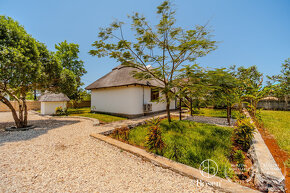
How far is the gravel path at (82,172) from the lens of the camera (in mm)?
2234

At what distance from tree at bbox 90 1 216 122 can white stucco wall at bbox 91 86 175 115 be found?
3.02 metres

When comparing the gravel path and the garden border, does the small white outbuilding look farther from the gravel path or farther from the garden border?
the garden border

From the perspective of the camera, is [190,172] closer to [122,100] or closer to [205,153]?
[205,153]

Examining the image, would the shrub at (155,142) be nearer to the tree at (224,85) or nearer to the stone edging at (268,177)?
the stone edging at (268,177)

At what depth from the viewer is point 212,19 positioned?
20.9 feet

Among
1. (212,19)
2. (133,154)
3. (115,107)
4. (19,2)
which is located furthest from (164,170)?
(19,2)

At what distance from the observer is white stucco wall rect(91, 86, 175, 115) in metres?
9.98

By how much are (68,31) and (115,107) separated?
9208mm

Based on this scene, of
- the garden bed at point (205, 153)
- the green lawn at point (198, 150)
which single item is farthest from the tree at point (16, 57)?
the green lawn at point (198, 150)

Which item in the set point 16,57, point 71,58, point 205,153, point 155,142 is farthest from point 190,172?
point 71,58

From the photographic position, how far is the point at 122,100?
34.6ft

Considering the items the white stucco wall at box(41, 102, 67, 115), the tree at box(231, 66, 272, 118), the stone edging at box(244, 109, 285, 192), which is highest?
the tree at box(231, 66, 272, 118)

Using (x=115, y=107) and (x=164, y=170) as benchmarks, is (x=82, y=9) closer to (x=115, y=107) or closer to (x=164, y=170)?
(x=115, y=107)

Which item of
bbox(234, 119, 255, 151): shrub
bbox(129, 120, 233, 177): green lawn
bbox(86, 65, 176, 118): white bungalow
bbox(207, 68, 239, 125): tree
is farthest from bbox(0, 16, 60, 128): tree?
bbox(234, 119, 255, 151): shrub
